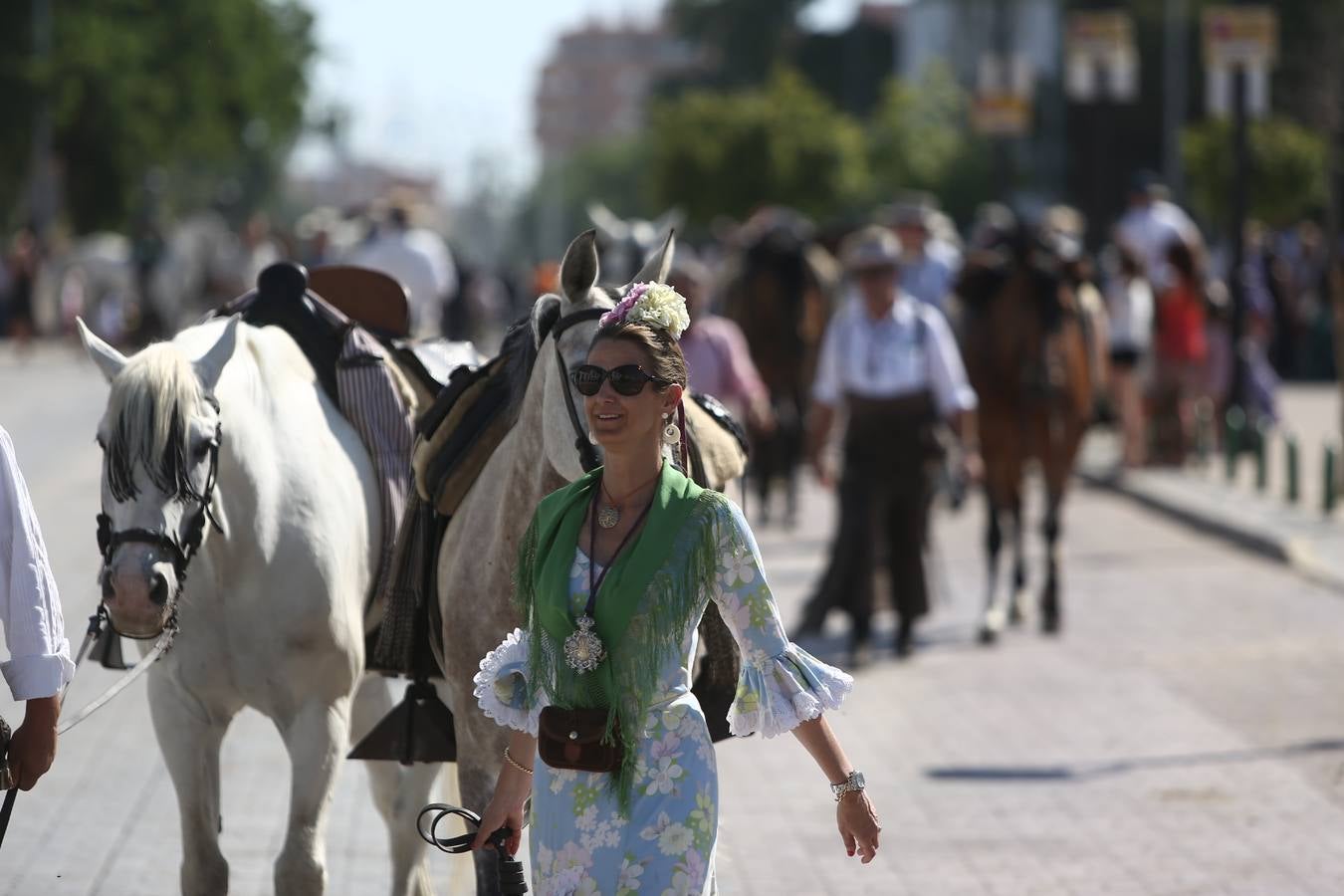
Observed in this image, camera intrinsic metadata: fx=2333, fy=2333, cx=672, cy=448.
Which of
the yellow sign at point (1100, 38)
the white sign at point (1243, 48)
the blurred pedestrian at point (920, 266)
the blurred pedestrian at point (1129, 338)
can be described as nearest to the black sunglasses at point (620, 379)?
the blurred pedestrian at point (920, 266)

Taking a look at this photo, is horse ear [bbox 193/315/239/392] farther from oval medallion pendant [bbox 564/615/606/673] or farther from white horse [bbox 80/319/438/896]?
oval medallion pendant [bbox 564/615/606/673]

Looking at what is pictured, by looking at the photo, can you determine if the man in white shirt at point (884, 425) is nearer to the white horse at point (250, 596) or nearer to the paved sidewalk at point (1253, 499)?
the paved sidewalk at point (1253, 499)

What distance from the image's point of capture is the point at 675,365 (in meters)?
4.54

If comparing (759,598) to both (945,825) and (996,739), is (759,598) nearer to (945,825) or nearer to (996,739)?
(945,825)

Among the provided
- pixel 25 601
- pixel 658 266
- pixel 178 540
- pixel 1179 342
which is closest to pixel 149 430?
pixel 178 540

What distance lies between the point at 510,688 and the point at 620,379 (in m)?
0.66

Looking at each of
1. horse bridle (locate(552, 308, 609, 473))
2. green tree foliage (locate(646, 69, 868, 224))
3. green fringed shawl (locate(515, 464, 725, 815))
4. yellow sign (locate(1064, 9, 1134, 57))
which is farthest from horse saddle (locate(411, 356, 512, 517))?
green tree foliage (locate(646, 69, 868, 224))

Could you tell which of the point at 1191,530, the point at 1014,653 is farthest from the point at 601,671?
the point at 1191,530

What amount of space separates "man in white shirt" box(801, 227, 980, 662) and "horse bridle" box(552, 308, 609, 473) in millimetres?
6596

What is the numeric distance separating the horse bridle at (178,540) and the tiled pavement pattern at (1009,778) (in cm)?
A: 143

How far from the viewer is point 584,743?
14.5ft

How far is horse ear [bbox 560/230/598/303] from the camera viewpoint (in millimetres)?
5359

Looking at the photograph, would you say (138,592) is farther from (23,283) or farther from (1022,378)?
(23,283)

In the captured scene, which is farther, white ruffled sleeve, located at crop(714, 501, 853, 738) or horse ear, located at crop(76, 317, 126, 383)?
horse ear, located at crop(76, 317, 126, 383)
